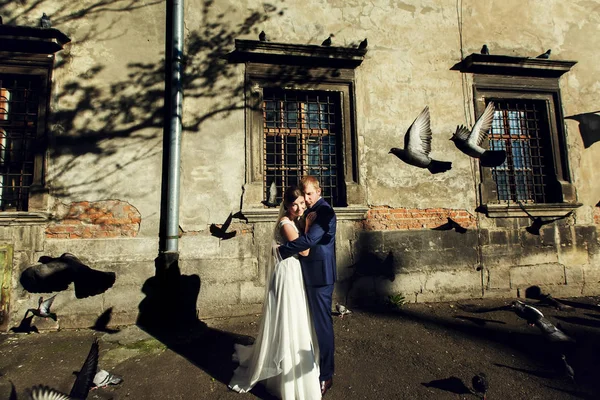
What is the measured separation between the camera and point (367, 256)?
16.1 ft

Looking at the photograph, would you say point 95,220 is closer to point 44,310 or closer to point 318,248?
point 44,310

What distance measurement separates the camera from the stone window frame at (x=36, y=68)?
4215 millimetres

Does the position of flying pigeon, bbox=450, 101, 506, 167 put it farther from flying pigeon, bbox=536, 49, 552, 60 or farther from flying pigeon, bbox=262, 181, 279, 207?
flying pigeon, bbox=262, 181, 279, 207

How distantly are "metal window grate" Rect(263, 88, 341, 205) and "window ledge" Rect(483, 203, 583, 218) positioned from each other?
8.91 feet

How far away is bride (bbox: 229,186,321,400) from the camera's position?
2.44 m

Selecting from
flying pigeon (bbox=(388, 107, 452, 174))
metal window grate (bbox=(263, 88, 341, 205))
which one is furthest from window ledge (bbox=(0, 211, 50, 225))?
flying pigeon (bbox=(388, 107, 452, 174))

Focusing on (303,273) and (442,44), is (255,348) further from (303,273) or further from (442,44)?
(442,44)

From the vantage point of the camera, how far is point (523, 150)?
575cm

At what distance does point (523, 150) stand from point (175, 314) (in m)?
6.62

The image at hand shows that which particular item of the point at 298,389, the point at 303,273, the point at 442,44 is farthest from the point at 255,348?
the point at 442,44

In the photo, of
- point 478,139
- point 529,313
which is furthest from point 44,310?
point 478,139

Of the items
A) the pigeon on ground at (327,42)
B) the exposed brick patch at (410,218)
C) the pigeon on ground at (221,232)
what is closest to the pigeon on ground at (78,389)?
the pigeon on ground at (221,232)

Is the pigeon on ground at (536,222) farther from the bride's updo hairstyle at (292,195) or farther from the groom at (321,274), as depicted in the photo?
the bride's updo hairstyle at (292,195)

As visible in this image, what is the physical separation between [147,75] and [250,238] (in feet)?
9.58
